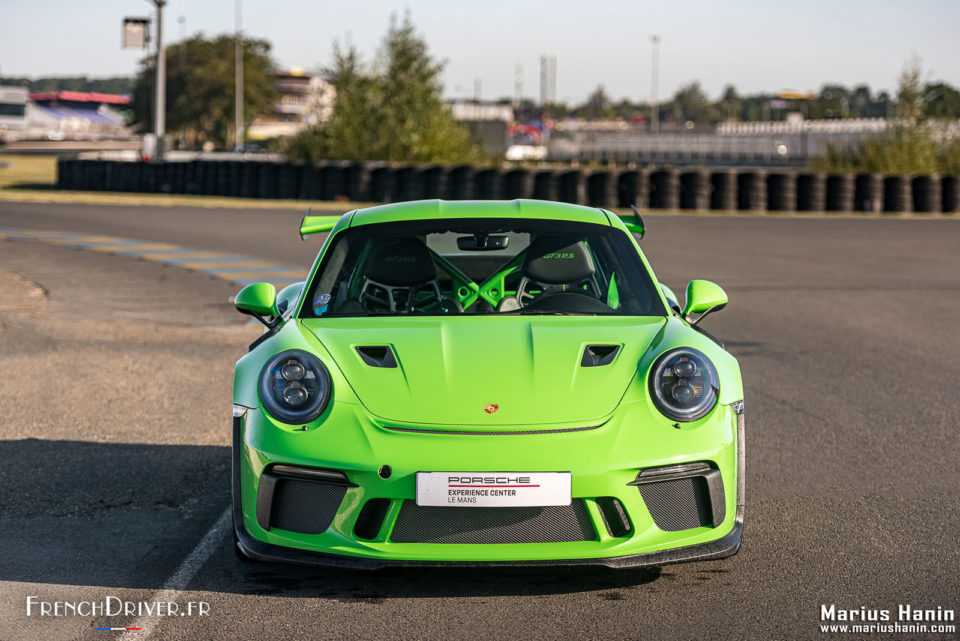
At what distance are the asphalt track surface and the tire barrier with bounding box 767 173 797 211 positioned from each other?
50.8ft

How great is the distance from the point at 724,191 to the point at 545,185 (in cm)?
417

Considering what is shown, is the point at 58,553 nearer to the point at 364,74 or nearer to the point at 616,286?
the point at 616,286

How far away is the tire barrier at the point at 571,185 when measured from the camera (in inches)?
1083

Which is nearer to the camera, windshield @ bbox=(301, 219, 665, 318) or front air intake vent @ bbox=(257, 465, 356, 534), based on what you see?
front air intake vent @ bbox=(257, 465, 356, 534)

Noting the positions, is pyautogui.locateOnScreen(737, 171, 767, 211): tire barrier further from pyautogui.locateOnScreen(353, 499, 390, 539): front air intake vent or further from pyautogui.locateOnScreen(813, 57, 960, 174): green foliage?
pyautogui.locateOnScreen(353, 499, 390, 539): front air intake vent

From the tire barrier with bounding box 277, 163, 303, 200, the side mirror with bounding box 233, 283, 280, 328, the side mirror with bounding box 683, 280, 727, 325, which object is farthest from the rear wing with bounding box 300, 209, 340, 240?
the tire barrier with bounding box 277, 163, 303, 200

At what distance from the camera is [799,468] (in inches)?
232

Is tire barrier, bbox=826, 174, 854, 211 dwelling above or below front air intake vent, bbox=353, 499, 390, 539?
above

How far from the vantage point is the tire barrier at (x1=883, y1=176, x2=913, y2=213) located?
2816 centimetres

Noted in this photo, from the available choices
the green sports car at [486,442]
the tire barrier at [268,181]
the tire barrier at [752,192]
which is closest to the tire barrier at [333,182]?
the tire barrier at [268,181]

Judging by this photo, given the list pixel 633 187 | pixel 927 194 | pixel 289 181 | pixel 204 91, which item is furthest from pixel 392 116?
pixel 204 91

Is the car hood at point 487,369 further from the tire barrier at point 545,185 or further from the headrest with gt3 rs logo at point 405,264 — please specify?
the tire barrier at point 545,185

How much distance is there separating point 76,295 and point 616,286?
919cm

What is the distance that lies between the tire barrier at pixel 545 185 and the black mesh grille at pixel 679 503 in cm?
2362
